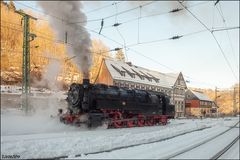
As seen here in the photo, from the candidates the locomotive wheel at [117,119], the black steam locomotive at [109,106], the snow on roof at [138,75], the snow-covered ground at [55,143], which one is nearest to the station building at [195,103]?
the snow on roof at [138,75]

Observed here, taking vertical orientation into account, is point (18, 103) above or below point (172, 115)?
above

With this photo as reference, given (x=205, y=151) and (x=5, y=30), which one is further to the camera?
(x=205, y=151)

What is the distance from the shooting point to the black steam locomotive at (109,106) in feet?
78.4

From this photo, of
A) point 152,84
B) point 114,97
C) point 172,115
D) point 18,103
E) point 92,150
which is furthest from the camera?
point 152,84

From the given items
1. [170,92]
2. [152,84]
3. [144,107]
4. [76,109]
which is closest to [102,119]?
[76,109]

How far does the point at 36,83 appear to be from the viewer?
8414 mm

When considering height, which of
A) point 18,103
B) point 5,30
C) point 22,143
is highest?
point 5,30

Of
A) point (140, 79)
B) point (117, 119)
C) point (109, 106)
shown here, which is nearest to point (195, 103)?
point (140, 79)

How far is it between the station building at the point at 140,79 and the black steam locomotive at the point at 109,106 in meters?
19.6

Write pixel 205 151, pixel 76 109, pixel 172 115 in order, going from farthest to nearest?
pixel 172 115 < pixel 76 109 < pixel 205 151

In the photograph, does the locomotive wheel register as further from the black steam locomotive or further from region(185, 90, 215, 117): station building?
region(185, 90, 215, 117): station building

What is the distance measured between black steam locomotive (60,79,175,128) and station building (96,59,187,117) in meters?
19.6

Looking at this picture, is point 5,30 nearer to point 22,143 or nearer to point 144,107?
point 22,143

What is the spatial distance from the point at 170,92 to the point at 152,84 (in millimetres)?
9318
